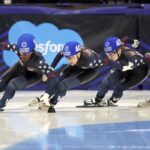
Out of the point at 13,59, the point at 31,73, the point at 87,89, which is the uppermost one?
the point at 31,73

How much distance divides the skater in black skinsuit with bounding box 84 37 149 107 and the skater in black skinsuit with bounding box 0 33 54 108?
36.7 inches

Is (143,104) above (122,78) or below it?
below

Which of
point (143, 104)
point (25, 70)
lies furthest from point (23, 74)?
point (143, 104)

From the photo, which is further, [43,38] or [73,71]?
[43,38]

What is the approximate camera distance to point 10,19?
9.70 meters

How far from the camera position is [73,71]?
24.8 ft

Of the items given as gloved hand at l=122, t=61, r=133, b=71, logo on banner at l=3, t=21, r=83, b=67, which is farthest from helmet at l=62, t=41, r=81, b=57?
logo on banner at l=3, t=21, r=83, b=67

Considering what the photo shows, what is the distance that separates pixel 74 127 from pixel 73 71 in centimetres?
193

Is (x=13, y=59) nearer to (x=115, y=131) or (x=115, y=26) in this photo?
(x=115, y=26)

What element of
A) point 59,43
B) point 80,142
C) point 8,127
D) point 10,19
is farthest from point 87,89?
point 80,142

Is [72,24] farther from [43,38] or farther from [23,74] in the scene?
[23,74]

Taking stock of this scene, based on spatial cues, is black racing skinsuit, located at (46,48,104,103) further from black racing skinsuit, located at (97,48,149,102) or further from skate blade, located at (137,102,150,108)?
skate blade, located at (137,102,150,108)

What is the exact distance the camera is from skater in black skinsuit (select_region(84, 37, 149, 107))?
24.0ft

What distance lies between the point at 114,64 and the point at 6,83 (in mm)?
1533
